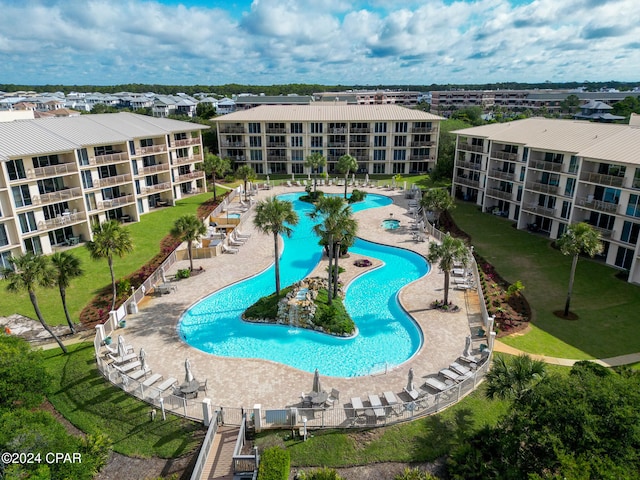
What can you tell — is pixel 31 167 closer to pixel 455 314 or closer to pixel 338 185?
pixel 455 314

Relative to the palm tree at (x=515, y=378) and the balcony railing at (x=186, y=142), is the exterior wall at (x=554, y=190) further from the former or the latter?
the balcony railing at (x=186, y=142)

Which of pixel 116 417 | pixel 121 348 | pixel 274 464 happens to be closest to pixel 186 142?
pixel 121 348

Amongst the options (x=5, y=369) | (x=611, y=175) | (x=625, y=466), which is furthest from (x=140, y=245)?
(x=611, y=175)

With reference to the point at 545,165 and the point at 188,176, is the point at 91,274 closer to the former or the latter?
the point at 188,176

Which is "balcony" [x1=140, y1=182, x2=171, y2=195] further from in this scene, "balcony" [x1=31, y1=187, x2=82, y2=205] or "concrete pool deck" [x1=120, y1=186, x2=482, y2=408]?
"concrete pool deck" [x1=120, y1=186, x2=482, y2=408]

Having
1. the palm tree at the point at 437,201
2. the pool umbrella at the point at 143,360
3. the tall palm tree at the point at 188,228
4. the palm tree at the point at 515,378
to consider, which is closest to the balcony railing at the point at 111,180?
the tall palm tree at the point at 188,228

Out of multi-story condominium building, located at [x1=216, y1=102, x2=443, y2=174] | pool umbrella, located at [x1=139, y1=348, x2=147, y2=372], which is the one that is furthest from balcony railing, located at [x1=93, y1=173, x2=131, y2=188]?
pool umbrella, located at [x1=139, y1=348, x2=147, y2=372]
